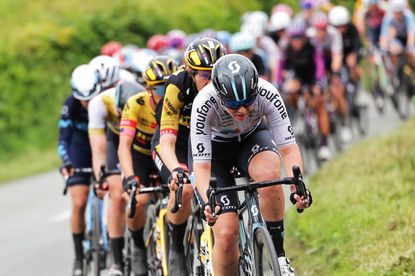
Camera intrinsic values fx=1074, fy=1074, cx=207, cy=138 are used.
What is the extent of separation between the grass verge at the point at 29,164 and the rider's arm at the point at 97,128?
428 inches

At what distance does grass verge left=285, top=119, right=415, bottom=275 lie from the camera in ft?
27.9

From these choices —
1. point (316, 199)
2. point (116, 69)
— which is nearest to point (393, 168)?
point (316, 199)

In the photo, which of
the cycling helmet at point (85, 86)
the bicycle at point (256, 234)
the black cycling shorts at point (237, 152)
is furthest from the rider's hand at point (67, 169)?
the bicycle at point (256, 234)

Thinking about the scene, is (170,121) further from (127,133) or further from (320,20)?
(320,20)

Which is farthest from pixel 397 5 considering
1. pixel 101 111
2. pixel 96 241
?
pixel 96 241

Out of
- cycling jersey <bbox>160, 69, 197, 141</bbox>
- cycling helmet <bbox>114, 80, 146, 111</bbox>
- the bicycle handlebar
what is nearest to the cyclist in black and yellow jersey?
cycling helmet <bbox>114, 80, 146, 111</bbox>

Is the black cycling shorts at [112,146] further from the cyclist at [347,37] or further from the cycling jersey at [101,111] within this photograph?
the cyclist at [347,37]

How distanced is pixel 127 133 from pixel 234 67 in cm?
269

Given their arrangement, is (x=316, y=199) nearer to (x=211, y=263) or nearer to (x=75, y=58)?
(x=211, y=263)

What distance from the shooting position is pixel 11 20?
30688 mm

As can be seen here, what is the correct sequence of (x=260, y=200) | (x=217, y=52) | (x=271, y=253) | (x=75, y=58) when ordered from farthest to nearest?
(x=75, y=58) < (x=217, y=52) < (x=260, y=200) < (x=271, y=253)

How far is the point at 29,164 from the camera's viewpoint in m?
22.8

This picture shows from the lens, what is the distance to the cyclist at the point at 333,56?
16.7 meters

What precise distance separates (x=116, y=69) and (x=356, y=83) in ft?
30.2
